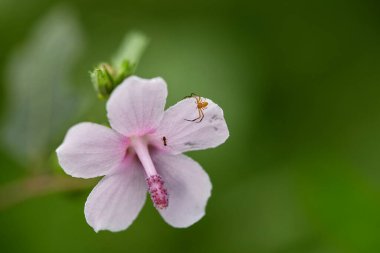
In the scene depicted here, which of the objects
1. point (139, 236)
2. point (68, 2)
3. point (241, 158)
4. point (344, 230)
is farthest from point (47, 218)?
point (344, 230)

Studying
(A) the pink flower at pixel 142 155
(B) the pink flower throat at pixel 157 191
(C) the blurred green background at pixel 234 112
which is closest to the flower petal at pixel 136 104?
(A) the pink flower at pixel 142 155

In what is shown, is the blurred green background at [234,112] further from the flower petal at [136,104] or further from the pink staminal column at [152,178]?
the flower petal at [136,104]

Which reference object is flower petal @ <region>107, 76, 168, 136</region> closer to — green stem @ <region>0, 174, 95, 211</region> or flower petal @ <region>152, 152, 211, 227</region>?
flower petal @ <region>152, 152, 211, 227</region>

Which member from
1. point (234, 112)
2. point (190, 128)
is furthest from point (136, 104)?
point (234, 112)

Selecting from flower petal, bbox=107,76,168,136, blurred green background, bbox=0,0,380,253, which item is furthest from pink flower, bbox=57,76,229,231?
blurred green background, bbox=0,0,380,253

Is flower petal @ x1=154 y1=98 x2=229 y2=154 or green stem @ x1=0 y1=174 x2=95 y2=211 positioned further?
green stem @ x1=0 y1=174 x2=95 y2=211

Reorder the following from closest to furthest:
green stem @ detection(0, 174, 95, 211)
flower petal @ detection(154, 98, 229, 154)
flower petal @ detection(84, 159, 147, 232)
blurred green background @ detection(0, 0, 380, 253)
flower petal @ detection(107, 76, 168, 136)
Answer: flower petal @ detection(107, 76, 168, 136) < flower petal @ detection(154, 98, 229, 154) < flower petal @ detection(84, 159, 147, 232) < green stem @ detection(0, 174, 95, 211) < blurred green background @ detection(0, 0, 380, 253)

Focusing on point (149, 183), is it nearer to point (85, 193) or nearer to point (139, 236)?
point (85, 193)

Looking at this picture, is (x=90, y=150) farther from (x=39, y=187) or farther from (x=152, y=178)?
(x=39, y=187)
